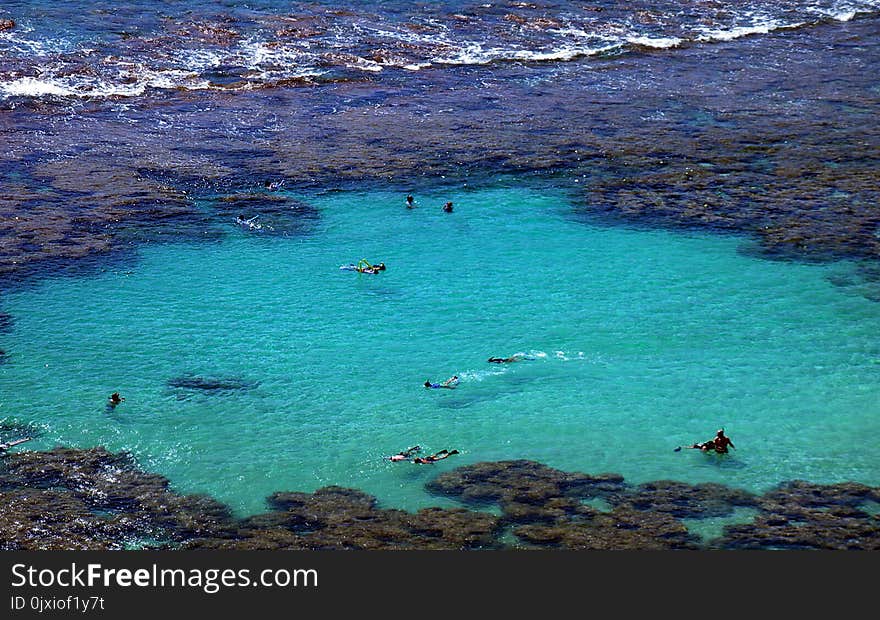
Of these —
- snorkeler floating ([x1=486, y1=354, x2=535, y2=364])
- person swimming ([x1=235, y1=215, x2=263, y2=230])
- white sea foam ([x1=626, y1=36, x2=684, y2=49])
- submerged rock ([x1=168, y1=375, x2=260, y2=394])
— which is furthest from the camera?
white sea foam ([x1=626, y1=36, x2=684, y2=49])

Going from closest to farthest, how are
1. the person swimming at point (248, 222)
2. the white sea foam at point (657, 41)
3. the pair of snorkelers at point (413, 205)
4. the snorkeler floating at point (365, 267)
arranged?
the snorkeler floating at point (365, 267) → the person swimming at point (248, 222) → the pair of snorkelers at point (413, 205) → the white sea foam at point (657, 41)

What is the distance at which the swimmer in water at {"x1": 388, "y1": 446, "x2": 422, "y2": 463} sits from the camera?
119 feet

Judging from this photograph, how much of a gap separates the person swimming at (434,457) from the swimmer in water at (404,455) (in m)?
0.33

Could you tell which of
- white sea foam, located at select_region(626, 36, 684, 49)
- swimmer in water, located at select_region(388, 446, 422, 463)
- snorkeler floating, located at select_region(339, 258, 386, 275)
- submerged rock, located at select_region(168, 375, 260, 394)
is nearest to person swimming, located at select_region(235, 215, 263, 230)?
snorkeler floating, located at select_region(339, 258, 386, 275)

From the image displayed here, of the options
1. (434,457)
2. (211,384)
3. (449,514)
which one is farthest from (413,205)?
(449,514)

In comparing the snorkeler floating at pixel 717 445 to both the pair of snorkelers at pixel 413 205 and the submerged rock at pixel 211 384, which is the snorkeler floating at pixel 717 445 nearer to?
the submerged rock at pixel 211 384

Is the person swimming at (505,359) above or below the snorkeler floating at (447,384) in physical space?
above

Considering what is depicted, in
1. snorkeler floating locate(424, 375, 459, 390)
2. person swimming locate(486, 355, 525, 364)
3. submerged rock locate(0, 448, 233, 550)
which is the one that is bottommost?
submerged rock locate(0, 448, 233, 550)

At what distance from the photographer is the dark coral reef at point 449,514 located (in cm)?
3206

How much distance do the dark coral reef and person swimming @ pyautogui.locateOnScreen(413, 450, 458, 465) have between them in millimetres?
899

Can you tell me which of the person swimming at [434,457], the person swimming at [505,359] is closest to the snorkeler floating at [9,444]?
the person swimming at [434,457]

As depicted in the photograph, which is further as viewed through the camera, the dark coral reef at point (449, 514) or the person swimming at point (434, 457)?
the person swimming at point (434, 457)

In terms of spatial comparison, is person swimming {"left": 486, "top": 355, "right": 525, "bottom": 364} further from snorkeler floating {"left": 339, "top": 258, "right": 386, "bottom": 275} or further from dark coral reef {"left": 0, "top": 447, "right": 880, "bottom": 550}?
snorkeler floating {"left": 339, "top": 258, "right": 386, "bottom": 275}

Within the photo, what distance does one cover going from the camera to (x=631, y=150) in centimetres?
5962
